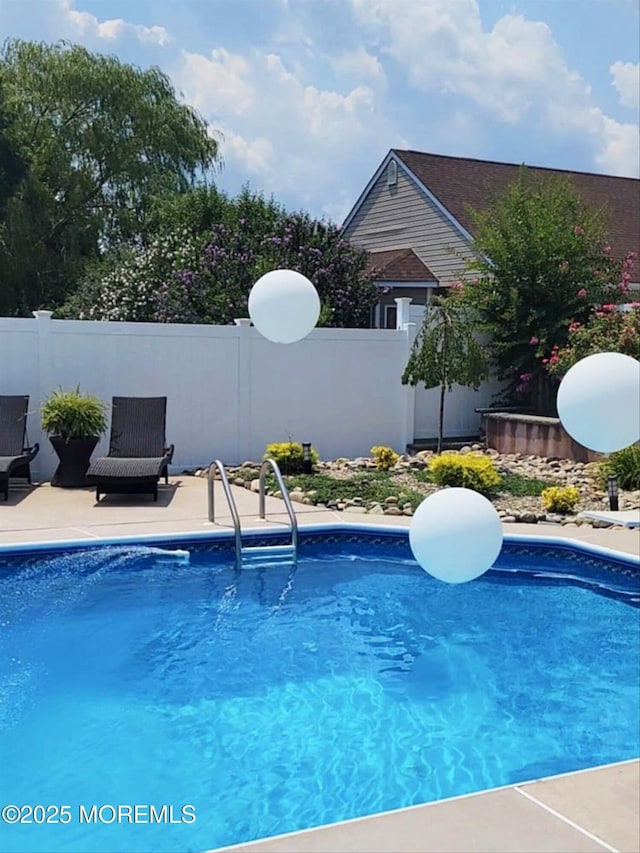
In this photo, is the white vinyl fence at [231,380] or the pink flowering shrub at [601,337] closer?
the white vinyl fence at [231,380]

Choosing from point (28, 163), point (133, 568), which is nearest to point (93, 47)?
point (28, 163)

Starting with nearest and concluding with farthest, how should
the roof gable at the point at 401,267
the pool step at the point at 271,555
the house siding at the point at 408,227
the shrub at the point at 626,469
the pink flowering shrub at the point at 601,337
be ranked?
the pool step at the point at 271,555, the shrub at the point at 626,469, the pink flowering shrub at the point at 601,337, the roof gable at the point at 401,267, the house siding at the point at 408,227

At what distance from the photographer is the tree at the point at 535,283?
1412 cm

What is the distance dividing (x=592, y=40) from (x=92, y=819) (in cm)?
555

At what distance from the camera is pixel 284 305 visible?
4.32 m

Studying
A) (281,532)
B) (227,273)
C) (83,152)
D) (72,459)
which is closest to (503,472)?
(281,532)

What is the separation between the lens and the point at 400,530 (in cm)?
869

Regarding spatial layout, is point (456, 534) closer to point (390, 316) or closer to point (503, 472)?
point (503, 472)

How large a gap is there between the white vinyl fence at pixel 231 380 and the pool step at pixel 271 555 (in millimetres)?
4077

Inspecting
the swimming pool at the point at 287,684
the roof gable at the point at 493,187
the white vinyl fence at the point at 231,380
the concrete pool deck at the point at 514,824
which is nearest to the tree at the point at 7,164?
the roof gable at the point at 493,187

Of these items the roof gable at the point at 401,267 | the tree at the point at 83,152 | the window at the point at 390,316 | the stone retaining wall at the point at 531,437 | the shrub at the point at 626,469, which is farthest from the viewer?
the tree at the point at 83,152

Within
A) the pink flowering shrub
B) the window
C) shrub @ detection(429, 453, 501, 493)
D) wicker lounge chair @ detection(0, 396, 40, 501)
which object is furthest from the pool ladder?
the window

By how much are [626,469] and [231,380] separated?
556cm

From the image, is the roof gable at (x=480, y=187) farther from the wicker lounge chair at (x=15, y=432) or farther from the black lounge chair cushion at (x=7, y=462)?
the black lounge chair cushion at (x=7, y=462)
